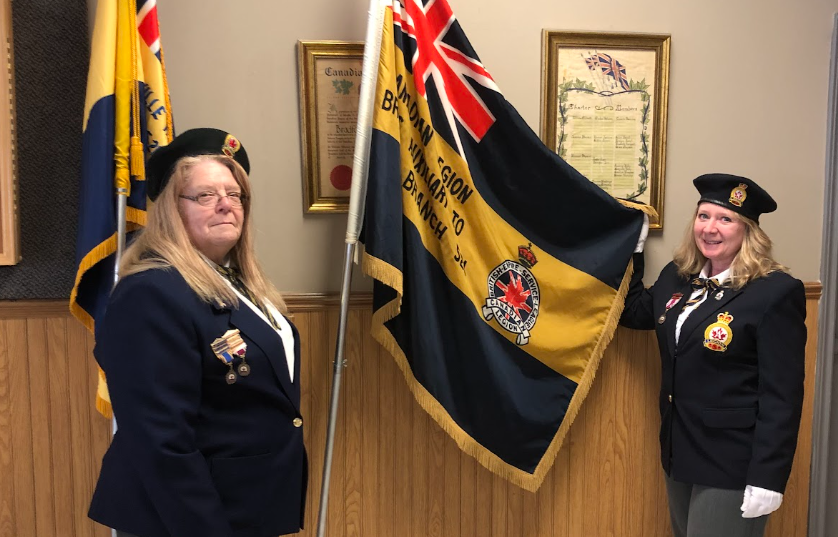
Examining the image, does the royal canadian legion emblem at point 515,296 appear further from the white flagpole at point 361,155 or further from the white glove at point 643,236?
the white flagpole at point 361,155

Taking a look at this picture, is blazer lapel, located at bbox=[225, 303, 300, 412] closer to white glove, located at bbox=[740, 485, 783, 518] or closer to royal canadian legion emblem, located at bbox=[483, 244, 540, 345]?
royal canadian legion emblem, located at bbox=[483, 244, 540, 345]

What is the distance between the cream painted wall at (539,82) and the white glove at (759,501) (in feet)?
2.71

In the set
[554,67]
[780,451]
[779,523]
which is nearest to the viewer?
[780,451]

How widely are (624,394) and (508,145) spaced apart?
3.32 ft

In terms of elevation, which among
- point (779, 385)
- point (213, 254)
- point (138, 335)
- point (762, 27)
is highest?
point (762, 27)

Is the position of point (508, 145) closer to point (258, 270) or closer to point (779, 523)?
point (258, 270)

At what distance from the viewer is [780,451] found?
1602 mm

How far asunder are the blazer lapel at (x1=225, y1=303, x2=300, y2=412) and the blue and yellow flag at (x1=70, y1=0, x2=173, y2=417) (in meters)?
0.59

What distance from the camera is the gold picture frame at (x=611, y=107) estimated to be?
2045 millimetres

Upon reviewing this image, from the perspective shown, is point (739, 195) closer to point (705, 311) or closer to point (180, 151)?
point (705, 311)

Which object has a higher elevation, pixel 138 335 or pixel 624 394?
pixel 138 335

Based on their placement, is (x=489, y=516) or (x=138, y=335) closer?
(x=138, y=335)

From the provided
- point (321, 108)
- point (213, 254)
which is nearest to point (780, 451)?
point (213, 254)

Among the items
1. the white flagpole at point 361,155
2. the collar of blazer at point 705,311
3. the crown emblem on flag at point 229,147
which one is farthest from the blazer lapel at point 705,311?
the crown emblem on flag at point 229,147
